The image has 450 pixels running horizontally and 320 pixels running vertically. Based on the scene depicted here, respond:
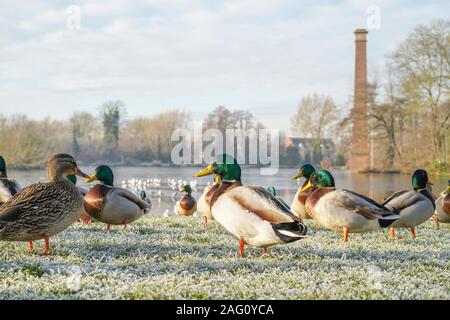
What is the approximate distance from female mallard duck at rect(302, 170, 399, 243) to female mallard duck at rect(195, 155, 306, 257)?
7.55 feet

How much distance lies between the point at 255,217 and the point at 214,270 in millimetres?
861

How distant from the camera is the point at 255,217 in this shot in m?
6.37

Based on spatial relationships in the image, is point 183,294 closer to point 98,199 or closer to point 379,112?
point 98,199

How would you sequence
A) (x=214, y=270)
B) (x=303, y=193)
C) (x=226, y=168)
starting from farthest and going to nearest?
(x=303, y=193)
(x=226, y=168)
(x=214, y=270)

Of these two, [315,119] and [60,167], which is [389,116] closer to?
[315,119]

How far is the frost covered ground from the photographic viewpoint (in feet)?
16.3

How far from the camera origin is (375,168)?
173ft

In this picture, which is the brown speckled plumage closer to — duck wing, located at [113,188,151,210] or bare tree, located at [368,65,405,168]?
duck wing, located at [113,188,151,210]

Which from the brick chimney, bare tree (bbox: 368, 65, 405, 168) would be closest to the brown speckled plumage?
bare tree (bbox: 368, 65, 405, 168)

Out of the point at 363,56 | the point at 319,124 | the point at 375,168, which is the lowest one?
the point at 375,168

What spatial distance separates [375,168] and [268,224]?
4859 centimetres

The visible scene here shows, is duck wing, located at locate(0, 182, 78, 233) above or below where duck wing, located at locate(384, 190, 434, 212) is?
above

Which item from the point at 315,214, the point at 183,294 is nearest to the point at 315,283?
the point at 183,294

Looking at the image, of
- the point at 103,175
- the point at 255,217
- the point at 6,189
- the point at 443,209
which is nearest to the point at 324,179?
the point at 255,217
